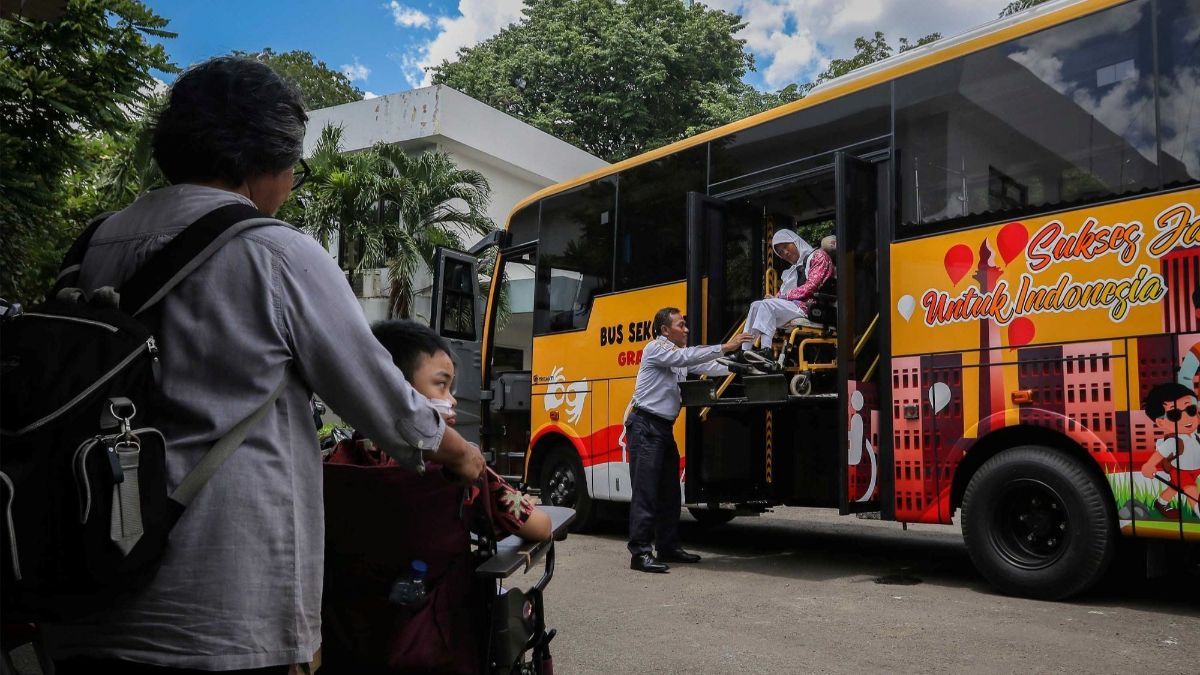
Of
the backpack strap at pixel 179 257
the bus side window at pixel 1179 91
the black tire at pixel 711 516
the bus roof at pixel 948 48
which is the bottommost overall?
the black tire at pixel 711 516

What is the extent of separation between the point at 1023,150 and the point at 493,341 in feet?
21.2

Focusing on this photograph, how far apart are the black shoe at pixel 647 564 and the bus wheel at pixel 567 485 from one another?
228 cm

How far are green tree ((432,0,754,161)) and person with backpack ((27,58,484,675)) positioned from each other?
98.5ft

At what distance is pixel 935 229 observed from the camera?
6695 millimetres

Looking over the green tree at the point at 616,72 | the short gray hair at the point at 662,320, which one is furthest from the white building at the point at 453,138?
the short gray hair at the point at 662,320

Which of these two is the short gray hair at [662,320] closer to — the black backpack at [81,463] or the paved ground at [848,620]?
the paved ground at [848,620]

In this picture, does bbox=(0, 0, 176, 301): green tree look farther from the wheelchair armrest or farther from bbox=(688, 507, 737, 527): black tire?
bbox=(688, 507, 737, 527): black tire

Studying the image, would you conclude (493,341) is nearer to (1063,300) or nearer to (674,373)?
(674,373)

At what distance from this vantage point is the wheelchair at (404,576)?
2.47 meters

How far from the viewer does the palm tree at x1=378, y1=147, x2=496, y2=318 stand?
19234 mm

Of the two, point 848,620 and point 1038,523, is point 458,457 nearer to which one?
point 848,620

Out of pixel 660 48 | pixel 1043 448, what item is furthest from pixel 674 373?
pixel 660 48

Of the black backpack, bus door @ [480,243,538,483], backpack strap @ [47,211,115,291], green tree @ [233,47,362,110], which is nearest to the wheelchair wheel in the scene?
bus door @ [480,243,538,483]

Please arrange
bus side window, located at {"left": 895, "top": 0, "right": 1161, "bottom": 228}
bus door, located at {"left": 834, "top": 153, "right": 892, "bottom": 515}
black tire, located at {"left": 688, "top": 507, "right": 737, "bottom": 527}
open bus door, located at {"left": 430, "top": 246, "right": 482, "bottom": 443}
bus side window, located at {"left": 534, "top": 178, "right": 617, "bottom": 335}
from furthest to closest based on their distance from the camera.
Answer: black tire, located at {"left": 688, "top": 507, "right": 737, "bottom": 527}, open bus door, located at {"left": 430, "top": 246, "right": 482, "bottom": 443}, bus side window, located at {"left": 534, "top": 178, "right": 617, "bottom": 335}, bus door, located at {"left": 834, "top": 153, "right": 892, "bottom": 515}, bus side window, located at {"left": 895, "top": 0, "right": 1161, "bottom": 228}
